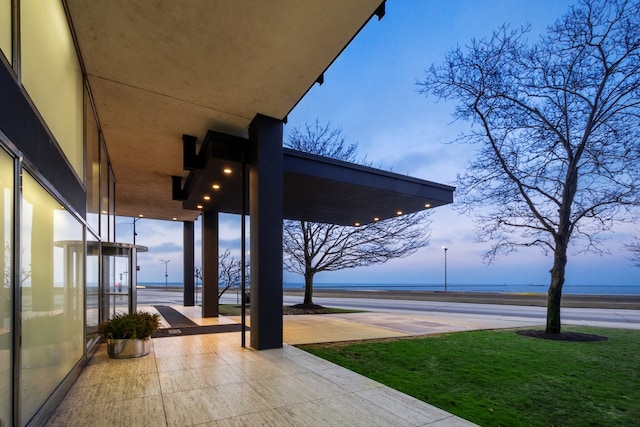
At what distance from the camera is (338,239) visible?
15844 millimetres

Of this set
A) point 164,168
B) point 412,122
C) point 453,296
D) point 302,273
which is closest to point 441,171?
point 412,122

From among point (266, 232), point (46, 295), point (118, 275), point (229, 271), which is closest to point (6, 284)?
point (46, 295)

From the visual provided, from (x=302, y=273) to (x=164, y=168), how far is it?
28.4 feet

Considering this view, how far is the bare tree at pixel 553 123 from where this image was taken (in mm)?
8562

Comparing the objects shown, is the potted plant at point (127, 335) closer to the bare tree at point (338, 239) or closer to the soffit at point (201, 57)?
the soffit at point (201, 57)

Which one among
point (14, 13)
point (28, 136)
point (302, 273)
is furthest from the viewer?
point (302, 273)

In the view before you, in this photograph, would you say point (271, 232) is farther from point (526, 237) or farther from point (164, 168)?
point (526, 237)

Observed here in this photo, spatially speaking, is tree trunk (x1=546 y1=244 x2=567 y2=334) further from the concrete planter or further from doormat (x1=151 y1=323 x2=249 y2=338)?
the concrete planter

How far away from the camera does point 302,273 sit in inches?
640

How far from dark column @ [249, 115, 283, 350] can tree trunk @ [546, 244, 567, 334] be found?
7.34 m

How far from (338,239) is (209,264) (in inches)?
249

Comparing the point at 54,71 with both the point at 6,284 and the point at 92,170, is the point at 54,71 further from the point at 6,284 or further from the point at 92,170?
the point at 92,170

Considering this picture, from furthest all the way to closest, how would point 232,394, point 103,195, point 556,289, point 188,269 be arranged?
point 188,269 < point 556,289 < point 103,195 < point 232,394

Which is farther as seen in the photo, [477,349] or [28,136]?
[477,349]
